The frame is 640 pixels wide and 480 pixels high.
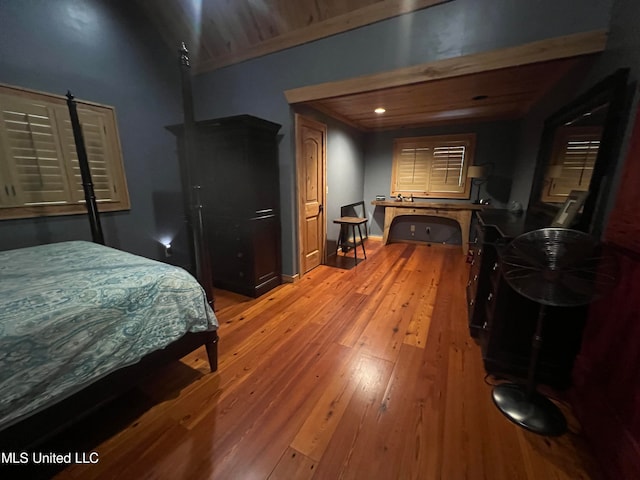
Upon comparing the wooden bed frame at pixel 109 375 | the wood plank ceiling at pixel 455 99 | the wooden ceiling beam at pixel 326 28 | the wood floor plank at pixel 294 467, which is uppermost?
the wooden ceiling beam at pixel 326 28

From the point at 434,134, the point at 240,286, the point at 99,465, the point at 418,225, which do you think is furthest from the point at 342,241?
the point at 99,465

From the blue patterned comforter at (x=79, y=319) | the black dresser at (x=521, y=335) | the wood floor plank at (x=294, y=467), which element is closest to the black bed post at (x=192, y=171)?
the blue patterned comforter at (x=79, y=319)

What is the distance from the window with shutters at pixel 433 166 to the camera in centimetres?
462

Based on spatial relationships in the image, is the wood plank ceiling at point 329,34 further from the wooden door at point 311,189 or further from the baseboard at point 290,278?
the baseboard at point 290,278

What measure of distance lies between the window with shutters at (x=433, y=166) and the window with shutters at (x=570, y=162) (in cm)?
260

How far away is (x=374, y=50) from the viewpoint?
7.33 ft

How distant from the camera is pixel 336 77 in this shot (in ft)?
8.05

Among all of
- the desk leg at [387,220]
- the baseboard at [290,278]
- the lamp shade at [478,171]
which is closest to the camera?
the baseboard at [290,278]

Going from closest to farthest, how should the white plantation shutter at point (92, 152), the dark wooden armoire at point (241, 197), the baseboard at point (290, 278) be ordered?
the white plantation shutter at point (92, 152) < the dark wooden armoire at point (241, 197) < the baseboard at point (290, 278)

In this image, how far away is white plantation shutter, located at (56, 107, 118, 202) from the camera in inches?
97.0

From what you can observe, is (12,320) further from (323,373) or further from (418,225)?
(418,225)

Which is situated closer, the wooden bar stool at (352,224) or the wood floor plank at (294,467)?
the wood floor plank at (294,467)

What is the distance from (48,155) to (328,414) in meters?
3.25

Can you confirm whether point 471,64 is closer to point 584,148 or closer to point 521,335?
point 584,148
